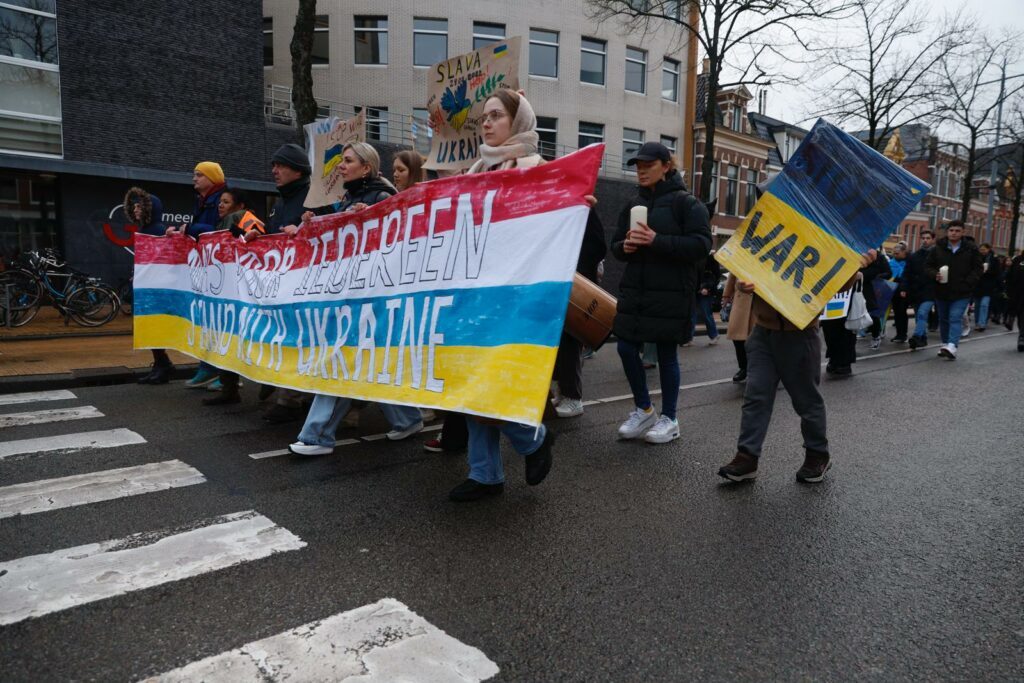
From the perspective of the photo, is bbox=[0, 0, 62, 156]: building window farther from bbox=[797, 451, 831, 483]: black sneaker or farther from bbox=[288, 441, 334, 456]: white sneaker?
bbox=[797, 451, 831, 483]: black sneaker

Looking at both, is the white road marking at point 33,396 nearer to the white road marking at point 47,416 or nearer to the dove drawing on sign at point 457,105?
the white road marking at point 47,416

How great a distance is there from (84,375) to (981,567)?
325 inches

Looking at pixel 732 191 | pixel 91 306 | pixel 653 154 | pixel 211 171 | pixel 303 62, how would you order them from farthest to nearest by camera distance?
pixel 732 191, pixel 303 62, pixel 91 306, pixel 211 171, pixel 653 154

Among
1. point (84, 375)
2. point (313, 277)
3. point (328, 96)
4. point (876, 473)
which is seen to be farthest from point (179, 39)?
point (876, 473)

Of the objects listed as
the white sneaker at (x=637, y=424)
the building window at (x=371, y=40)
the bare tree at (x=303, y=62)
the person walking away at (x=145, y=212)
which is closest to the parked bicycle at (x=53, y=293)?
the bare tree at (x=303, y=62)

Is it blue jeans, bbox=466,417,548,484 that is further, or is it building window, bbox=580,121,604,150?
building window, bbox=580,121,604,150

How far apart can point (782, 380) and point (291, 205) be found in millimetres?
4125

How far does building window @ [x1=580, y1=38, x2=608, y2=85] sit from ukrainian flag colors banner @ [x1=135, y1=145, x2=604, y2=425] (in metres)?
25.5

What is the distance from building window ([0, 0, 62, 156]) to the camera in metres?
14.4

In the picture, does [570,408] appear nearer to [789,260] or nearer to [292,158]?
[789,260]

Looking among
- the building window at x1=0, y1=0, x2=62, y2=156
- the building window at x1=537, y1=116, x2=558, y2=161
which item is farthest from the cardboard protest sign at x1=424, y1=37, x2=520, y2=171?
the building window at x1=537, y1=116, x2=558, y2=161

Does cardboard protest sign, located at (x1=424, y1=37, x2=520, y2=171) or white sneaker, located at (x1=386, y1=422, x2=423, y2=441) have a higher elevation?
cardboard protest sign, located at (x1=424, y1=37, x2=520, y2=171)

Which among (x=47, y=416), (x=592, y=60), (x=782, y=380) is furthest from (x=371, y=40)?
(x=782, y=380)

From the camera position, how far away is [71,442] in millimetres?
5234
